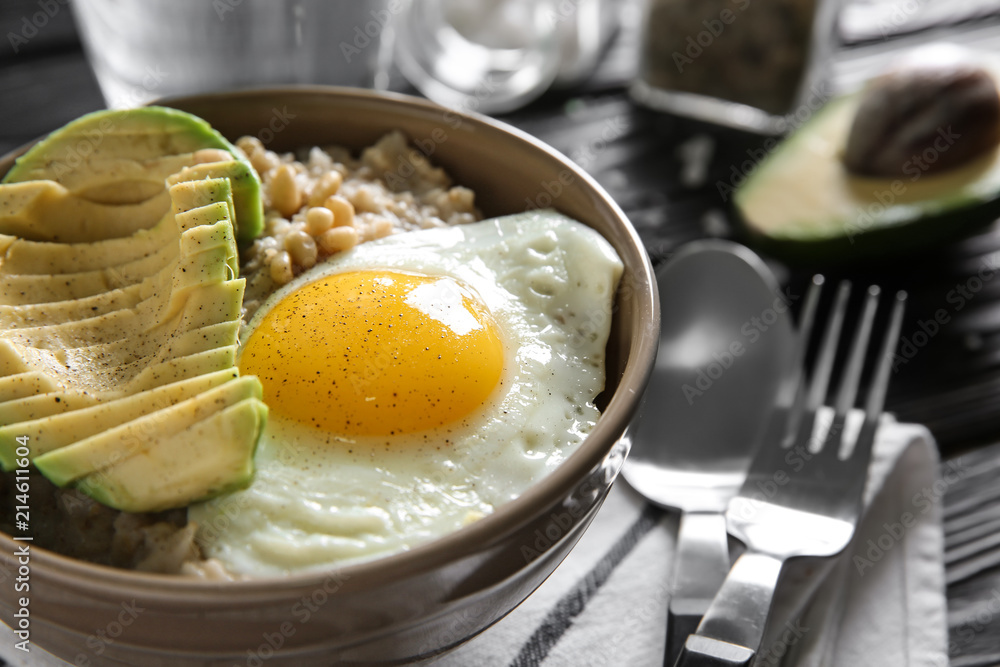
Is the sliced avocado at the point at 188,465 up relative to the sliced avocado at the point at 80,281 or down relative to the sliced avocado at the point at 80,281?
down

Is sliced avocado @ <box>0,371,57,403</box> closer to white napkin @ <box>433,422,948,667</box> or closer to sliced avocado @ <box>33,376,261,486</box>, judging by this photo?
sliced avocado @ <box>33,376,261,486</box>

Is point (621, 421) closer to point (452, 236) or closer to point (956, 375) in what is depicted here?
point (452, 236)

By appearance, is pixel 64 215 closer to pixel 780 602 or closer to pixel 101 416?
pixel 101 416

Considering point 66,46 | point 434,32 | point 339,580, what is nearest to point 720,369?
point 339,580

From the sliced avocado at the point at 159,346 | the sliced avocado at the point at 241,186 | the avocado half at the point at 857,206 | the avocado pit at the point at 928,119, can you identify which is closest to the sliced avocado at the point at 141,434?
the sliced avocado at the point at 159,346

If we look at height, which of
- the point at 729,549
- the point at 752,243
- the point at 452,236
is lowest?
the point at 729,549

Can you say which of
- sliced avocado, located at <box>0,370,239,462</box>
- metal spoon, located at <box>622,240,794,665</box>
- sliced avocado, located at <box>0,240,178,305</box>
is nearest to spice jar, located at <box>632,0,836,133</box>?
metal spoon, located at <box>622,240,794,665</box>

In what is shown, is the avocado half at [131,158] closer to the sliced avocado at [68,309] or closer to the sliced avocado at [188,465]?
the sliced avocado at [68,309]
